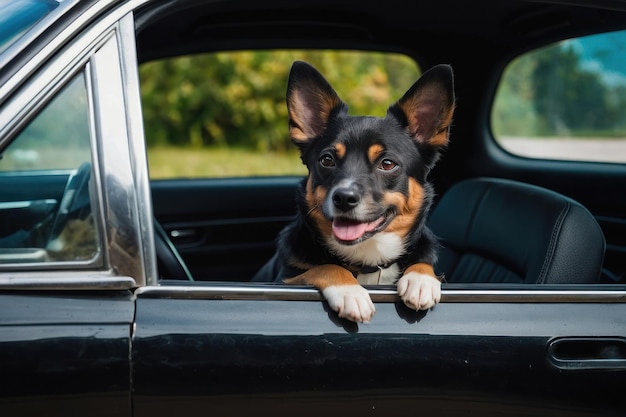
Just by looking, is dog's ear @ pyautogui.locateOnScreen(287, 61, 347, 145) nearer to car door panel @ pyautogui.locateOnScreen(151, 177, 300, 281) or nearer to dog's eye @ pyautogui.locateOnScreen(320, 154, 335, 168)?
dog's eye @ pyautogui.locateOnScreen(320, 154, 335, 168)

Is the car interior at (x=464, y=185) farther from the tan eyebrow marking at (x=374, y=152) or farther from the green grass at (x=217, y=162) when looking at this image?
the green grass at (x=217, y=162)

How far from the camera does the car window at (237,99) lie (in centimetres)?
1415

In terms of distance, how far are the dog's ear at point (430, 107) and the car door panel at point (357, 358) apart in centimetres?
88

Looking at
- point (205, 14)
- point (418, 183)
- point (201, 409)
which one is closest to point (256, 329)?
point (201, 409)

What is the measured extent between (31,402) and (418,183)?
162cm

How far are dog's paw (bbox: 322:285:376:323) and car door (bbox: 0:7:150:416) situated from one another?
0.52m

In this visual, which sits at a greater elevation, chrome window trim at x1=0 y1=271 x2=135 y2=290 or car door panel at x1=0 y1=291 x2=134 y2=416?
chrome window trim at x1=0 y1=271 x2=135 y2=290

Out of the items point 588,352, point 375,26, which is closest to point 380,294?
point 588,352

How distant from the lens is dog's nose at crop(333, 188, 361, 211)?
2.47 meters

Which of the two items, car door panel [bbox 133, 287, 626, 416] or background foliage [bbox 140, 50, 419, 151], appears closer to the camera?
car door panel [bbox 133, 287, 626, 416]

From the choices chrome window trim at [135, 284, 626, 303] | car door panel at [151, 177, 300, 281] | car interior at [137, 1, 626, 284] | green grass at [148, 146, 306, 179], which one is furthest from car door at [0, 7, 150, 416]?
green grass at [148, 146, 306, 179]

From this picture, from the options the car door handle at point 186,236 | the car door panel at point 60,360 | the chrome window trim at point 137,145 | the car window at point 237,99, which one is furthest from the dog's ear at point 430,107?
the car window at point 237,99

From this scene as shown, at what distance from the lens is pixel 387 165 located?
2.78m

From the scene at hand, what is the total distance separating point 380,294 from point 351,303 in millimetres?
129
